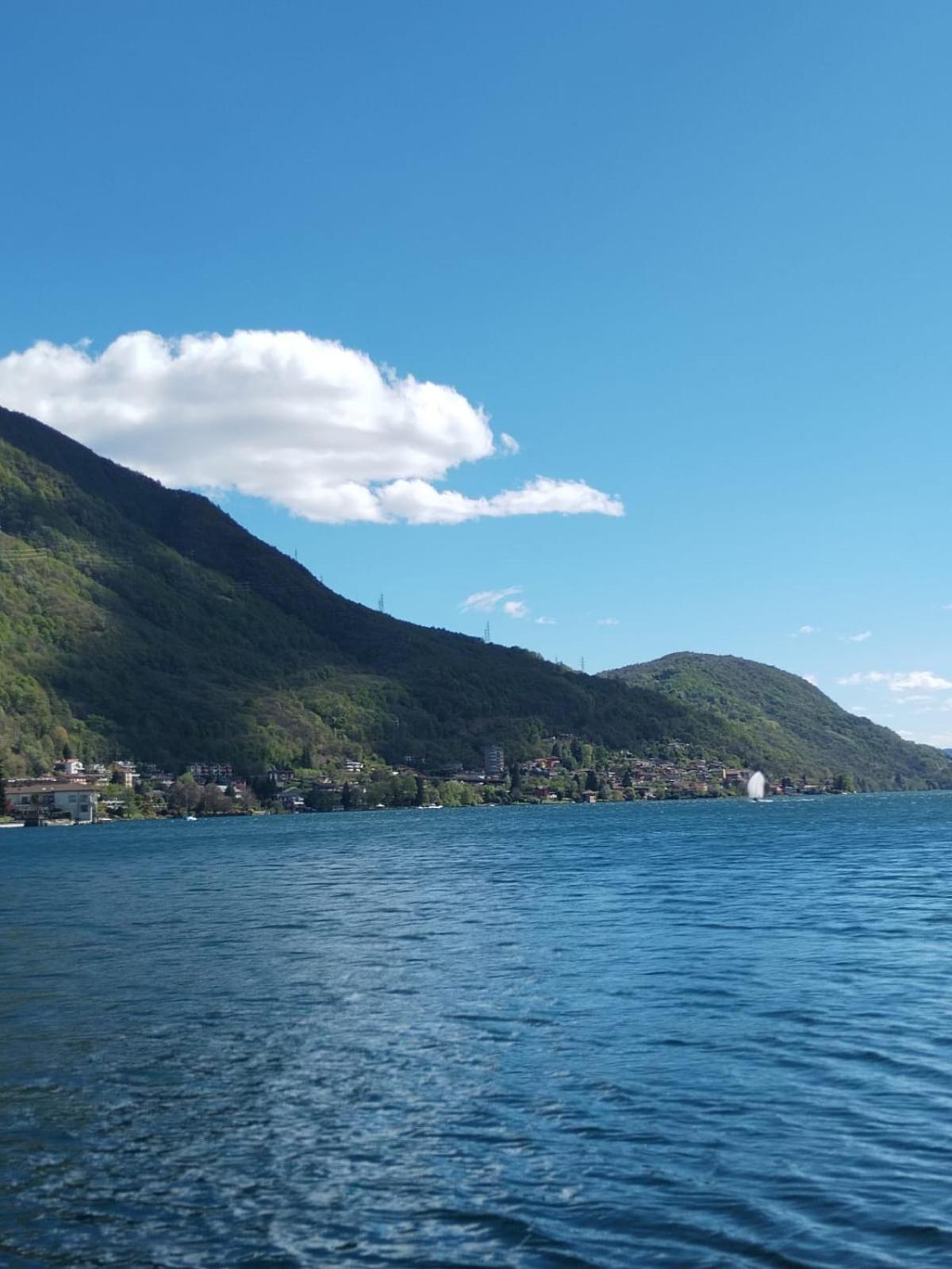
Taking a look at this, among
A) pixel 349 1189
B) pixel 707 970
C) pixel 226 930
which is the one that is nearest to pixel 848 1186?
pixel 349 1189

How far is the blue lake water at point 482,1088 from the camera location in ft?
48.3

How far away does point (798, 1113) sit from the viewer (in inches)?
755

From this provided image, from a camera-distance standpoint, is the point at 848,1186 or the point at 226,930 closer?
the point at 848,1186

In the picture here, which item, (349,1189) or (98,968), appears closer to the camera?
(349,1189)

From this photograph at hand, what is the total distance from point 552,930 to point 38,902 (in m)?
29.6

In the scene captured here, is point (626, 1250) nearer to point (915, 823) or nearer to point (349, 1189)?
point (349, 1189)

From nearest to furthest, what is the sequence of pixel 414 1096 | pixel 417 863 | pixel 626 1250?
pixel 626 1250
pixel 414 1096
pixel 417 863

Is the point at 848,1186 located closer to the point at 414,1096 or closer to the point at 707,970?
the point at 414,1096

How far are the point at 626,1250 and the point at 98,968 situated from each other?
25.5m

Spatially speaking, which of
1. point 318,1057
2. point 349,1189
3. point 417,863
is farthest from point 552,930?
point 417,863

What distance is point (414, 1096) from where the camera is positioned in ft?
67.7

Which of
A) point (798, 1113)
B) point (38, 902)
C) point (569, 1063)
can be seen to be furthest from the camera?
A: point (38, 902)

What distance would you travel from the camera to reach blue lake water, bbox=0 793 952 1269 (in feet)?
48.3

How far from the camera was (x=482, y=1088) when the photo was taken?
2103 centimetres
